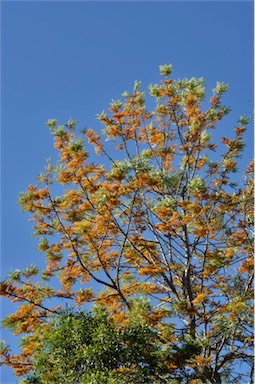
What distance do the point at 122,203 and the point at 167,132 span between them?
5.97 feet

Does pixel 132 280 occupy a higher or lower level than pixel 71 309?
higher

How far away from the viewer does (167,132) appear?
428 inches

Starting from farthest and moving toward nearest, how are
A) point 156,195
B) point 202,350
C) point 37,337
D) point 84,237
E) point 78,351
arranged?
point 156,195 < point 84,237 < point 37,337 < point 202,350 < point 78,351

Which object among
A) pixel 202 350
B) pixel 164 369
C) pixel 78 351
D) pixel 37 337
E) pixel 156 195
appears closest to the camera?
pixel 78 351

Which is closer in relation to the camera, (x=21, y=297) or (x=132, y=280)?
(x=21, y=297)

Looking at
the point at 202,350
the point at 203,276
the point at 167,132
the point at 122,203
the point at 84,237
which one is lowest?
the point at 202,350

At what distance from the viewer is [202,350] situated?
8.34 metres

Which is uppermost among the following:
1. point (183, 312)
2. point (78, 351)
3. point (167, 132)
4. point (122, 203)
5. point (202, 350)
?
point (167, 132)

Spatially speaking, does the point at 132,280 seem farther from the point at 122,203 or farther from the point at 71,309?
the point at 71,309

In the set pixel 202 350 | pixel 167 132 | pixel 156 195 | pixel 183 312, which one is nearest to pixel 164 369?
pixel 202 350

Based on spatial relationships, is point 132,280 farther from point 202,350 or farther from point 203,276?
point 202,350

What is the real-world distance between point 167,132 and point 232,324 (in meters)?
4.26

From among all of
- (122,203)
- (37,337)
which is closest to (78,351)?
(37,337)

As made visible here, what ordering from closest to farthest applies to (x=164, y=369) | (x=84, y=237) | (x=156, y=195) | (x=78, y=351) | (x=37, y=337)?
1. (x=78, y=351)
2. (x=164, y=369)
3. (x=37, y=337)
4. (x=84, y=237)
5. (x=156, y=195)
